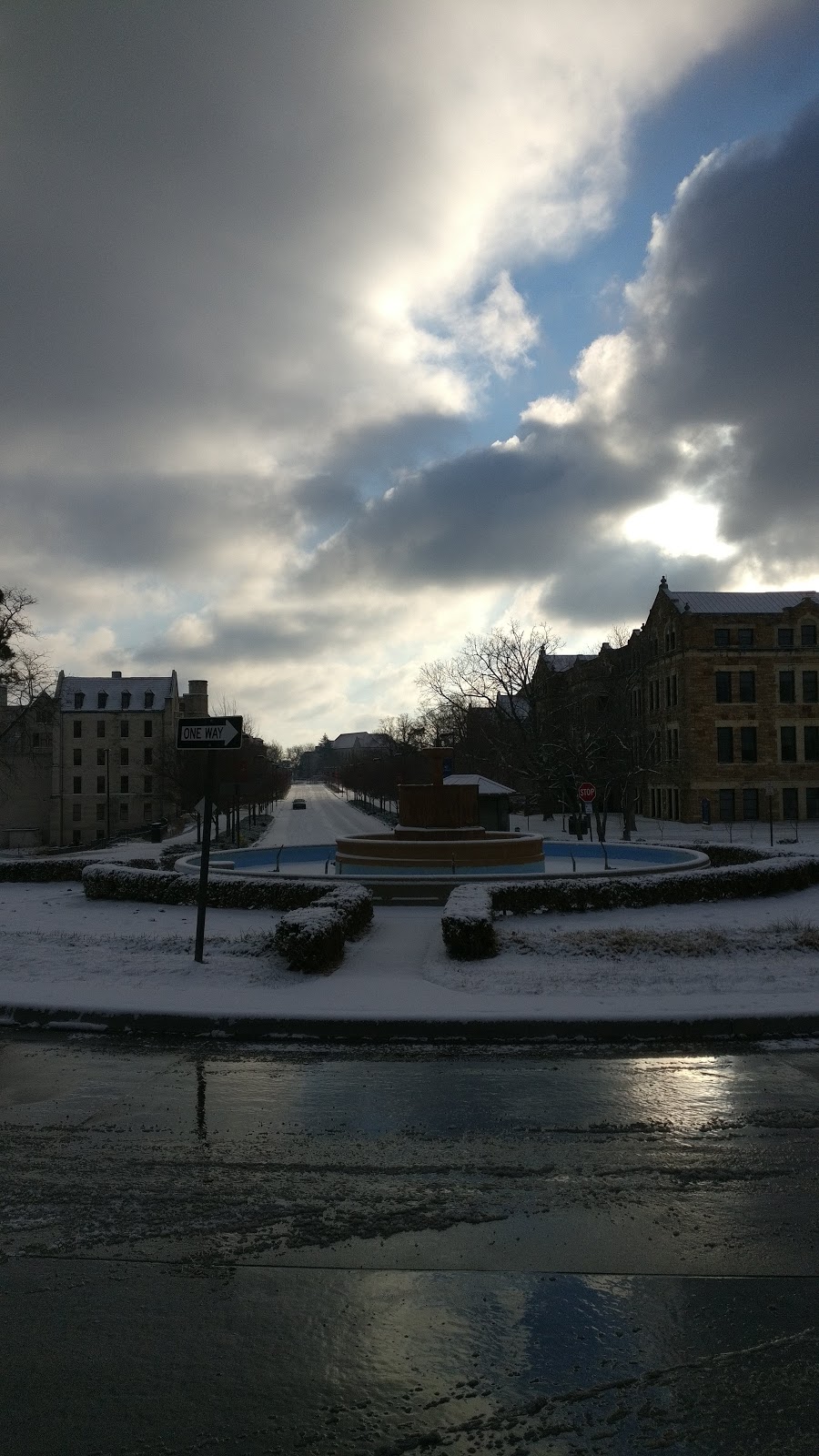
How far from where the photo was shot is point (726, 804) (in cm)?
5450

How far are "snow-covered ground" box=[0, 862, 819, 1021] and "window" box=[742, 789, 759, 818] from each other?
41852mm

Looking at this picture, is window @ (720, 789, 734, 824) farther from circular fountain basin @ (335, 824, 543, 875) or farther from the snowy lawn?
the snowy lawn

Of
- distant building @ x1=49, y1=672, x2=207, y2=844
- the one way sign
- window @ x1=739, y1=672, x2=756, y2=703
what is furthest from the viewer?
distant building @ x1=49, y1=672, x2=207, y2=844

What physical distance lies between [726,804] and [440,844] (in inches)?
1546

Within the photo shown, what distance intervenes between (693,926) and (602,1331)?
1051cm

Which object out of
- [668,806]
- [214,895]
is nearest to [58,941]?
[214,895]

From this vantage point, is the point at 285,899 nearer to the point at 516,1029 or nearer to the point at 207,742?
the point at 207,742

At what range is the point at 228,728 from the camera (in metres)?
11.4

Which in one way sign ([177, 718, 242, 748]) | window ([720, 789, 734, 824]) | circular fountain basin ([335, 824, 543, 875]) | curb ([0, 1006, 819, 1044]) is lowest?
Result: curb ([0, 1006, 819, 1044])

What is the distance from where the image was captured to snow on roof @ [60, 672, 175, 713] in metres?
81.9

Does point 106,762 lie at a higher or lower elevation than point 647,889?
higher

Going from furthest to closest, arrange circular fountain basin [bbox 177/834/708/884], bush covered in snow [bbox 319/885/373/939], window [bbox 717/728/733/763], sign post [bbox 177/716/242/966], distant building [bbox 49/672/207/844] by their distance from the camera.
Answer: distant building [bbox 49/672/207/844], window [bbox 717/728/733/763], circular fountain basin [bbox 177/834/708/884], bush covered in snow [bbox 319/885/373/939], sign post [bbox 177/716/242/966]

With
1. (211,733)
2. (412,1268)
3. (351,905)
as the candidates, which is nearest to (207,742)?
(211,733)

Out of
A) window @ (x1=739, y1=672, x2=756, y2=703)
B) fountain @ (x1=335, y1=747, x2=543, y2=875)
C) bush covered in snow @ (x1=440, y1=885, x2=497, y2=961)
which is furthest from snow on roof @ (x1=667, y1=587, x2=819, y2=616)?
bush covered in snow @ (x1=440, y1=885, x2=497, y2=961)
